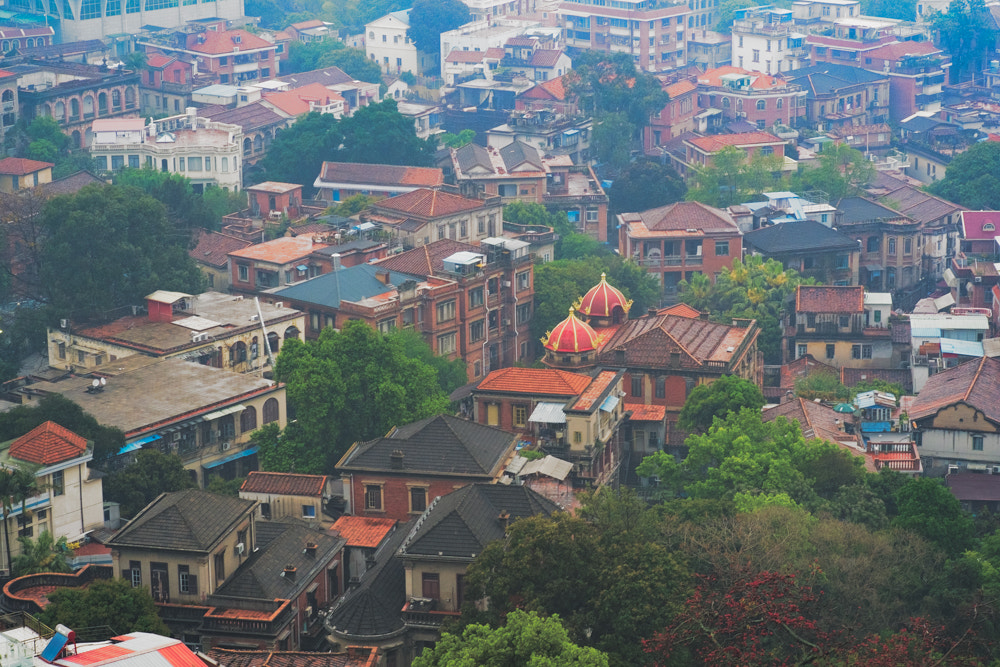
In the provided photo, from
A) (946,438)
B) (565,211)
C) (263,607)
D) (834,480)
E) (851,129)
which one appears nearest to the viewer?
(263,607)

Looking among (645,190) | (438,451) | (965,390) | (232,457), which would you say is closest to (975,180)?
(645,190)

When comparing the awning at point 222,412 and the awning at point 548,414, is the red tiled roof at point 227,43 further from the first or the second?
the awning at point 548,414

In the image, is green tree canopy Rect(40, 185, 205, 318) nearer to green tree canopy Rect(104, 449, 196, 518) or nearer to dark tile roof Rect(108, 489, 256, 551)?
green tree canopy Rect(104, 449, 196, 518)

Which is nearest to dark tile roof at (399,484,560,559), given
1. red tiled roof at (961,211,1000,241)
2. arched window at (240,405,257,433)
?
arched window at (240,405,257,433)

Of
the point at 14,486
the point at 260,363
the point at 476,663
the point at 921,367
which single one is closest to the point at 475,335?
the point at 260,363

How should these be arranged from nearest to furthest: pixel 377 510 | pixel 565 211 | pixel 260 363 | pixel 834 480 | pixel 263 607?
pixel 263 607, pixel 377 510, pixel 834 480, pixel 260 363, pixel 565 211

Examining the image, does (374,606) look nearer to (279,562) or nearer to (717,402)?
(279,562)

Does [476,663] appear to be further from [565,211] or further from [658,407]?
[565,211]
